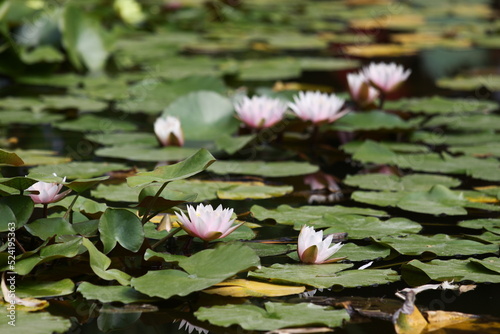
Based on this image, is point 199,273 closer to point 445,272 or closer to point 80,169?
point 445,272

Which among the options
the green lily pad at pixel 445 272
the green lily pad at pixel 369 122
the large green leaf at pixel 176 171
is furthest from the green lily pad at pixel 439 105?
the large green leaf at pixel 176 171

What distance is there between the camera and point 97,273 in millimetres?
1025

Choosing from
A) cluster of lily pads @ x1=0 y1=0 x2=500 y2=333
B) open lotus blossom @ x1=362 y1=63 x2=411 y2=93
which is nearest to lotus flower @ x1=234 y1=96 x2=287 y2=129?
cluster of lily pads @ x1=0 y1=0 x2=500 y2=333

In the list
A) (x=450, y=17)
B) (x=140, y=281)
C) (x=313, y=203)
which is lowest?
(x=450, y=17)

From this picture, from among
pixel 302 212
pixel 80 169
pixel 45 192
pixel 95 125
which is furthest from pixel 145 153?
pixel 45 192

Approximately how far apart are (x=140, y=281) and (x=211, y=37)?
11.2 ft

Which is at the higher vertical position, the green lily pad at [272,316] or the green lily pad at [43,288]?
the green lily pad at [272,316]

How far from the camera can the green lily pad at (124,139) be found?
6.63 feet

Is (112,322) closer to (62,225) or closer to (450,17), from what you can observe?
(62,225)

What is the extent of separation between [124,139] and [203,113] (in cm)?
23

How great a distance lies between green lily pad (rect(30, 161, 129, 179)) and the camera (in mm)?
1701

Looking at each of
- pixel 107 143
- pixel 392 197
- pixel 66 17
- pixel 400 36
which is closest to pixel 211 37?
pixel 400 36

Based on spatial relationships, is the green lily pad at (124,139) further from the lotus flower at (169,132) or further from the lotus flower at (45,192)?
the lotus flower at (45,192)

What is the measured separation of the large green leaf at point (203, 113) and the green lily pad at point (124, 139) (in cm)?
9
